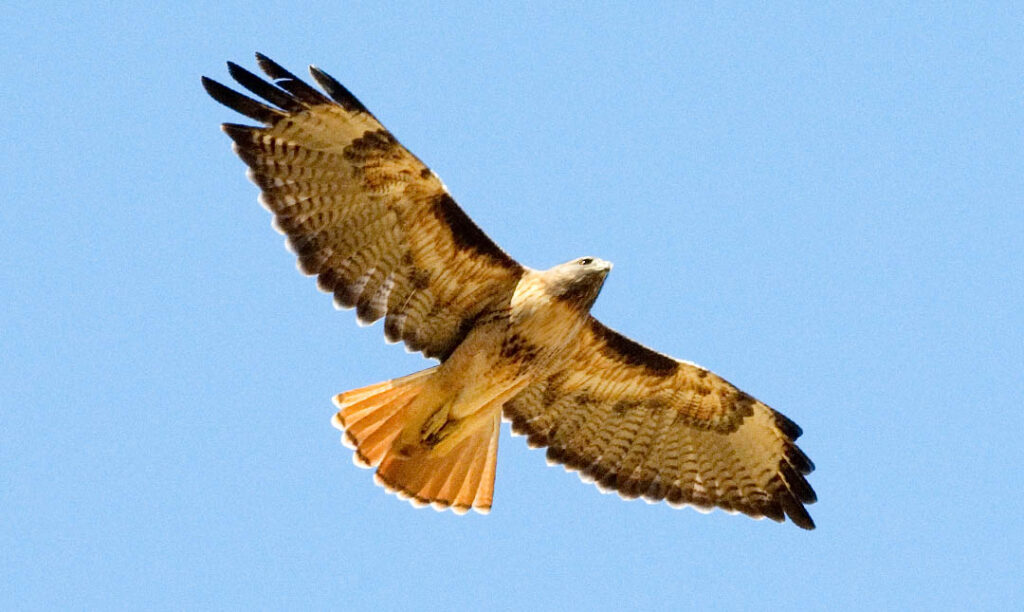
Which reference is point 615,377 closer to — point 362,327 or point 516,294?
point 516,294

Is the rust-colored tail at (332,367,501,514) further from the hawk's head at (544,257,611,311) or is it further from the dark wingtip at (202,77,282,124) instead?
the dark wingtip at (202,77,282,124)

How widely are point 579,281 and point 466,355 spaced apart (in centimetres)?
97

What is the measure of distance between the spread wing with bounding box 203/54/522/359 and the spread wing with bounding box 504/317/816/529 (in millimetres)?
1217

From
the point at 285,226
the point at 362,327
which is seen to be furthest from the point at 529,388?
the point at 285,226

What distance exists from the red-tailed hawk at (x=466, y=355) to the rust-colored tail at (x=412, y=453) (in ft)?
0.03

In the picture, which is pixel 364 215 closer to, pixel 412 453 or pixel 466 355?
pixel 466 355

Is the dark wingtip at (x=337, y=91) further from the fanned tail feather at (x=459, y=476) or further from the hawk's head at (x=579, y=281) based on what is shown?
the fanned tail feather at (x=459, y=476)

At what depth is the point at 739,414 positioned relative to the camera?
41.2 feet

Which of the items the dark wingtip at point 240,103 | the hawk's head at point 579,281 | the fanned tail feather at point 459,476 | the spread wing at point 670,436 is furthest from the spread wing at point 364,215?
the spread wing at point 670,436

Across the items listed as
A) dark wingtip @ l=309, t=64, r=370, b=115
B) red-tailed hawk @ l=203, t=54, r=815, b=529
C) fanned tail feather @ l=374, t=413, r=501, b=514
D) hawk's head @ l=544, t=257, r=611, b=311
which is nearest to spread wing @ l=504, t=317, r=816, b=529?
red-tailed hawk @ l=203, t=54, r=815, b=529

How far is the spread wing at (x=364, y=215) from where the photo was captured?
35.8 feet

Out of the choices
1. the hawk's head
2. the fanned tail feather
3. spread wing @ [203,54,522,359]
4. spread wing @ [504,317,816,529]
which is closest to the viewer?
spread wing @ [203,54,522,359]

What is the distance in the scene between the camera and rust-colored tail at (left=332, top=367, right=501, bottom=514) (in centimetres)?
1155

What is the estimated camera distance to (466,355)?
37.6 ft
